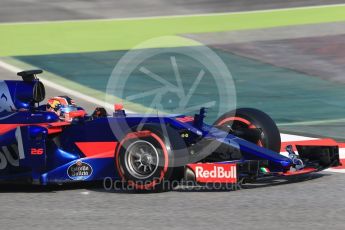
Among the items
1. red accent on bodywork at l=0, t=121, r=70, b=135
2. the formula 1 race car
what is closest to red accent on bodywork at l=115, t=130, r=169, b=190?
the formula 1 race car

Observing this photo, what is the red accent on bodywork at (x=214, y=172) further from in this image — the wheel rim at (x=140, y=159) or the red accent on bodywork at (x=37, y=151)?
the red accent on bodywork at (x=37, y=151)

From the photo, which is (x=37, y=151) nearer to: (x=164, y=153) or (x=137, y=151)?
(x=137, y=151)

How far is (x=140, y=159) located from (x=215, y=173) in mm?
700

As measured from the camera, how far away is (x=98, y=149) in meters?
8.36

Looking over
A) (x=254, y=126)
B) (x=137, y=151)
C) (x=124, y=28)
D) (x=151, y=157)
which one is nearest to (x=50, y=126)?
(x=137, y=151)

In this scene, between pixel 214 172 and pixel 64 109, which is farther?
pixel 64 109

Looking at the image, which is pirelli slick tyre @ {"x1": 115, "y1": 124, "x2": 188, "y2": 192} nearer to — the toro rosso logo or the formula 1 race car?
the formula 1 race car

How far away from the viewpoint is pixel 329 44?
56.6 ft

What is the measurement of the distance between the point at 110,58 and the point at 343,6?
6.57m

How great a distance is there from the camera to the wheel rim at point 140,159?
8031 mm

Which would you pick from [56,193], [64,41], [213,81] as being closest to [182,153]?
[56,193]

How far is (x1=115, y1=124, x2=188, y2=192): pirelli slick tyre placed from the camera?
7953 millimetres

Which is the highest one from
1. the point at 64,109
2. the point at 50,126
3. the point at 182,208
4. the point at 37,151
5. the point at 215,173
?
the point at 64,109

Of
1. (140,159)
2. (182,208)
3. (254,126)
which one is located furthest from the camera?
(254,126)
